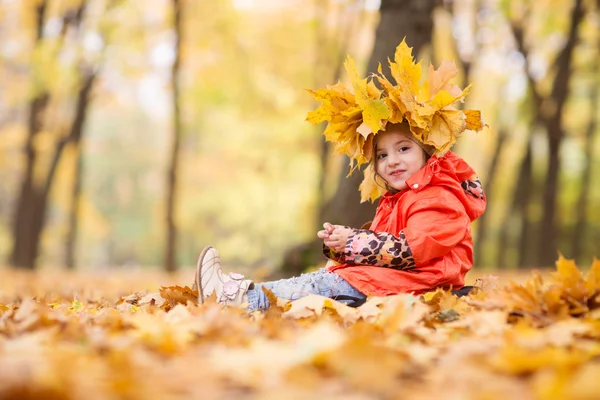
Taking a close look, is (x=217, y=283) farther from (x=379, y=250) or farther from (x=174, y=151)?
(x=174, y=151)

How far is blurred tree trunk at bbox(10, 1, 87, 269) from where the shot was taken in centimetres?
1271

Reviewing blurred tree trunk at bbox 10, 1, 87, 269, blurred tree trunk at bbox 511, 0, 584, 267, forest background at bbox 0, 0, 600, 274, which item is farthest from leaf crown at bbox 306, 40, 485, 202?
blurred tree trunk at bbox 10, 1, 87, 269

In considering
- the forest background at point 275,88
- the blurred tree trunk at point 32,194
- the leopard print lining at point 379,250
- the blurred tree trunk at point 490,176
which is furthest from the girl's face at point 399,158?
the blurred tree trunk at point 490,176

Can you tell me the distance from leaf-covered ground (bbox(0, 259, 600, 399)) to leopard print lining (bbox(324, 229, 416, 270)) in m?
0.44

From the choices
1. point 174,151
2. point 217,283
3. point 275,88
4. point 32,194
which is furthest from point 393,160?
point 275,88

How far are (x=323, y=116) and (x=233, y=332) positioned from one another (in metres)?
1.81

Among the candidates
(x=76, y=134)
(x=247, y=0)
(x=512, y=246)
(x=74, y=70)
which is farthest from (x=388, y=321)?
(x=512, y=246)

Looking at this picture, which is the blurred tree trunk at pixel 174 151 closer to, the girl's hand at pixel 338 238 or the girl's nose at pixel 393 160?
the girl's nose at pixel 393 160

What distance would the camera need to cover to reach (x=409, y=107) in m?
3.37

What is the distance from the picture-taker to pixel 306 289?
3.31 meters

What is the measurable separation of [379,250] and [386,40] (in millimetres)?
3071

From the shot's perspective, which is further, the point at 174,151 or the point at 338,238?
the point at 174,151

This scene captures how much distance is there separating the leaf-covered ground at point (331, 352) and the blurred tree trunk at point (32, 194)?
10.9 metres

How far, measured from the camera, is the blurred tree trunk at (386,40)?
5.75 metres
